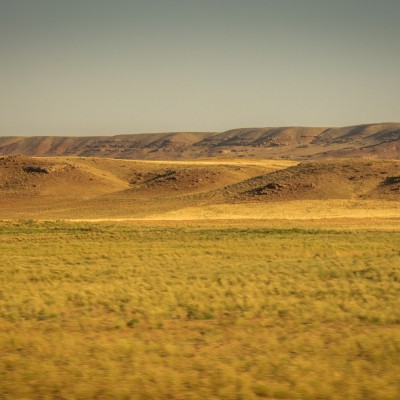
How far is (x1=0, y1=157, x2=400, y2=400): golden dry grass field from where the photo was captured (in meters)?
8.73

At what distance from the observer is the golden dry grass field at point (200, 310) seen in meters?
8.73

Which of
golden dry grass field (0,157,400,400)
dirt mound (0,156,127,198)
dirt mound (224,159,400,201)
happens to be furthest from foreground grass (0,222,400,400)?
dirt mound (0,156,127,198)

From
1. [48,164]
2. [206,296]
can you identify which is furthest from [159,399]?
[48,164]

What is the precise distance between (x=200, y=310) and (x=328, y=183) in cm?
4991

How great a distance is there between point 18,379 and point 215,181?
67400 millimetres

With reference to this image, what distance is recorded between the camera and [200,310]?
13.6m

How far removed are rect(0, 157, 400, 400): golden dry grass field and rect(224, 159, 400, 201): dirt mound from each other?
19.3 metres

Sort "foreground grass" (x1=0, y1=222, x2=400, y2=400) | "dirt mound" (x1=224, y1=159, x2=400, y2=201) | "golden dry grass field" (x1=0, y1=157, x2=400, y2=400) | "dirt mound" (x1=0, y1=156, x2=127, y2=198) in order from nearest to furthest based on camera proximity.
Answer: "foreground grass" (x1=0, y1=222, x2=400, y2=400), "golden dry grass field" (x1=0, y1=157, x2=400, y2=400), "dirt mound" (x1=224, y1=159, x2=400, y2=201), "dirt mound" (x1=0, y1=156, x2=127, y2=198)

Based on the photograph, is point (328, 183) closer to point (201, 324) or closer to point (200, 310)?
point (200, 310)

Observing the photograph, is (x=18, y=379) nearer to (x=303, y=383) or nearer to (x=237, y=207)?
(x=303, y=383)

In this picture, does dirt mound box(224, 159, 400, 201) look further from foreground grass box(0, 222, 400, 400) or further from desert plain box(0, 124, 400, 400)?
foreground grass box(0, 222, 400, 400)

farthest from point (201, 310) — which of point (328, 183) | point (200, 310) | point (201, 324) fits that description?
point (328, 183)

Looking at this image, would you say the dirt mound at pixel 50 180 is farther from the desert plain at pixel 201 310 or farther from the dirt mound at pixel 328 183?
the desert plain at pixel 201 310

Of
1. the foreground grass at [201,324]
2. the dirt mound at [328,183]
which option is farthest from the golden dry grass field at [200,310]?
the dirt mound at [328,183]
